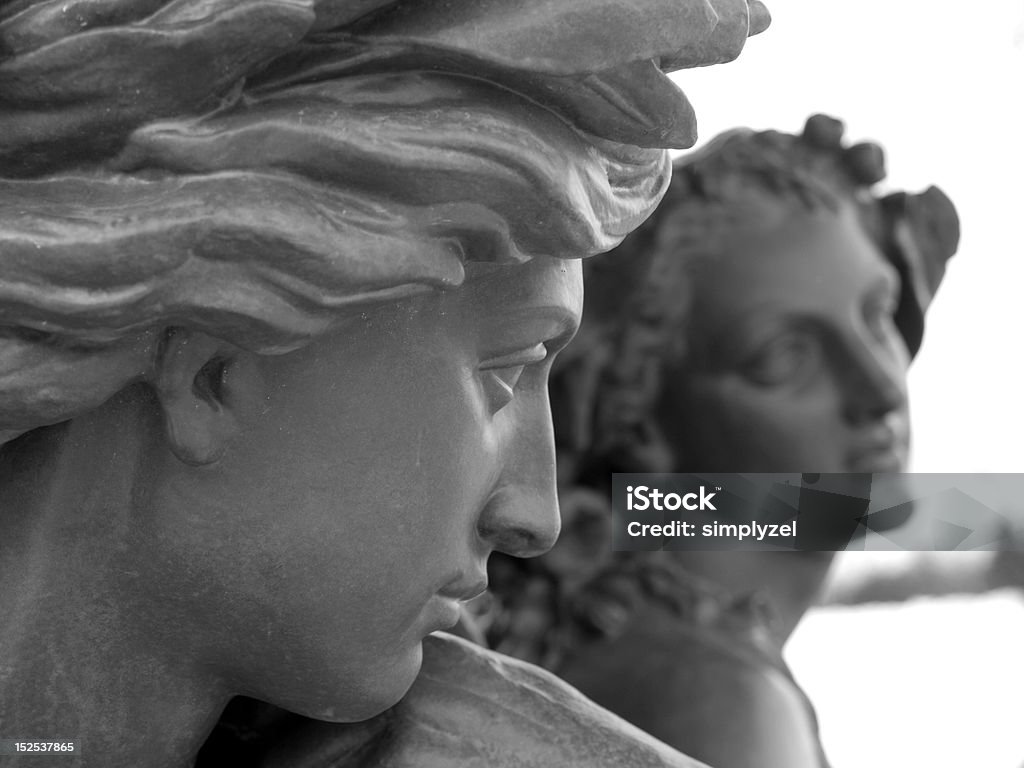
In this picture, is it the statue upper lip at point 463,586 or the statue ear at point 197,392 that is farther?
the statue upper lip at point 463,586

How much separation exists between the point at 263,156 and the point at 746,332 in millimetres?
1239

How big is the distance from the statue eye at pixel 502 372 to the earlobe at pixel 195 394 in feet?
0.50

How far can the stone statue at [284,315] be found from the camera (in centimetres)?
82

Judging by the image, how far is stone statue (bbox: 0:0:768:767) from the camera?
0.82 m

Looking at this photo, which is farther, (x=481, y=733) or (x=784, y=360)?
(x=784, y=360)

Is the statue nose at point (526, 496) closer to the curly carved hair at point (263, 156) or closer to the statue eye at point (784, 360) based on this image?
the curly carved hair at point (263, 156)

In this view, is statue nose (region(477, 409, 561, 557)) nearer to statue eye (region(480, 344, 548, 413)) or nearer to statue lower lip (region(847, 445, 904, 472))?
statue eye (region(480, 344, 548, 413))

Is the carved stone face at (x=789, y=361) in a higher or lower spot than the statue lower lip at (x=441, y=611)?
lower

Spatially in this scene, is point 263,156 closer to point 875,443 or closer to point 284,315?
point 284,315

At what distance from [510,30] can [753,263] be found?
Answer: 1215 millimetres

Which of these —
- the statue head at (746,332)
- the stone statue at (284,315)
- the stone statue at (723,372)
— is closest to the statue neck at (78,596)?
the stone statue at (284,315)

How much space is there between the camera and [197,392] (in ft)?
2.93

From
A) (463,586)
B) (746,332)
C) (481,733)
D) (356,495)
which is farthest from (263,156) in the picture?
(746,332)

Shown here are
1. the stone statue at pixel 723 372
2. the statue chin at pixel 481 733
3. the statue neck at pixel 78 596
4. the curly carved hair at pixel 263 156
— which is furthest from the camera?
the stone statue at pixel 723 372
